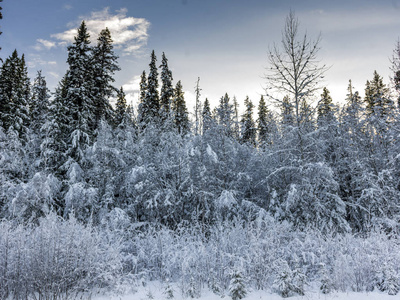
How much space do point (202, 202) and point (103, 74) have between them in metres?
15.1

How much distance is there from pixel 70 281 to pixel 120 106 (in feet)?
→ 93.0

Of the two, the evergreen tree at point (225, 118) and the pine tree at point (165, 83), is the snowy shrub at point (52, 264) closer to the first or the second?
the evergreen tree at point (225, 118)

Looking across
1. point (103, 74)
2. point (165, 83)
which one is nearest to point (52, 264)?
point (103, 74)

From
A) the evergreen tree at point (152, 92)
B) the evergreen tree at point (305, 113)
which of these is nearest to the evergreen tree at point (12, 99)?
the evergreen tree at point (152, 92)

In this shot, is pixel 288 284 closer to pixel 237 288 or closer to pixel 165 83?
pixel 237 288

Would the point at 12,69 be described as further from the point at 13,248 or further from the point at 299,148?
the point at 299,148

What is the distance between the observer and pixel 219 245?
8180 mm

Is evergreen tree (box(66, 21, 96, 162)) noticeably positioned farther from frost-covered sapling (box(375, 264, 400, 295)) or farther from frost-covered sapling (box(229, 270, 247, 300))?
frost-covered sapling (box(375, 264, 400, 295))

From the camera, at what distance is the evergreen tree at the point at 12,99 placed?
23.8 m

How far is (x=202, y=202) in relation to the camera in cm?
1341

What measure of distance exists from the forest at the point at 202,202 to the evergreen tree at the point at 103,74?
0.36 feet

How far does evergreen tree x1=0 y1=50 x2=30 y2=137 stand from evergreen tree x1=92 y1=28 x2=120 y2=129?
8852 millimetres

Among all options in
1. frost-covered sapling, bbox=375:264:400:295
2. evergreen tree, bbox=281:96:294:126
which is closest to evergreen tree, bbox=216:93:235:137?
evergreen tree, bbox=281:96:294:126

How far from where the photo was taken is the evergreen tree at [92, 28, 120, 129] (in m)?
20.5
